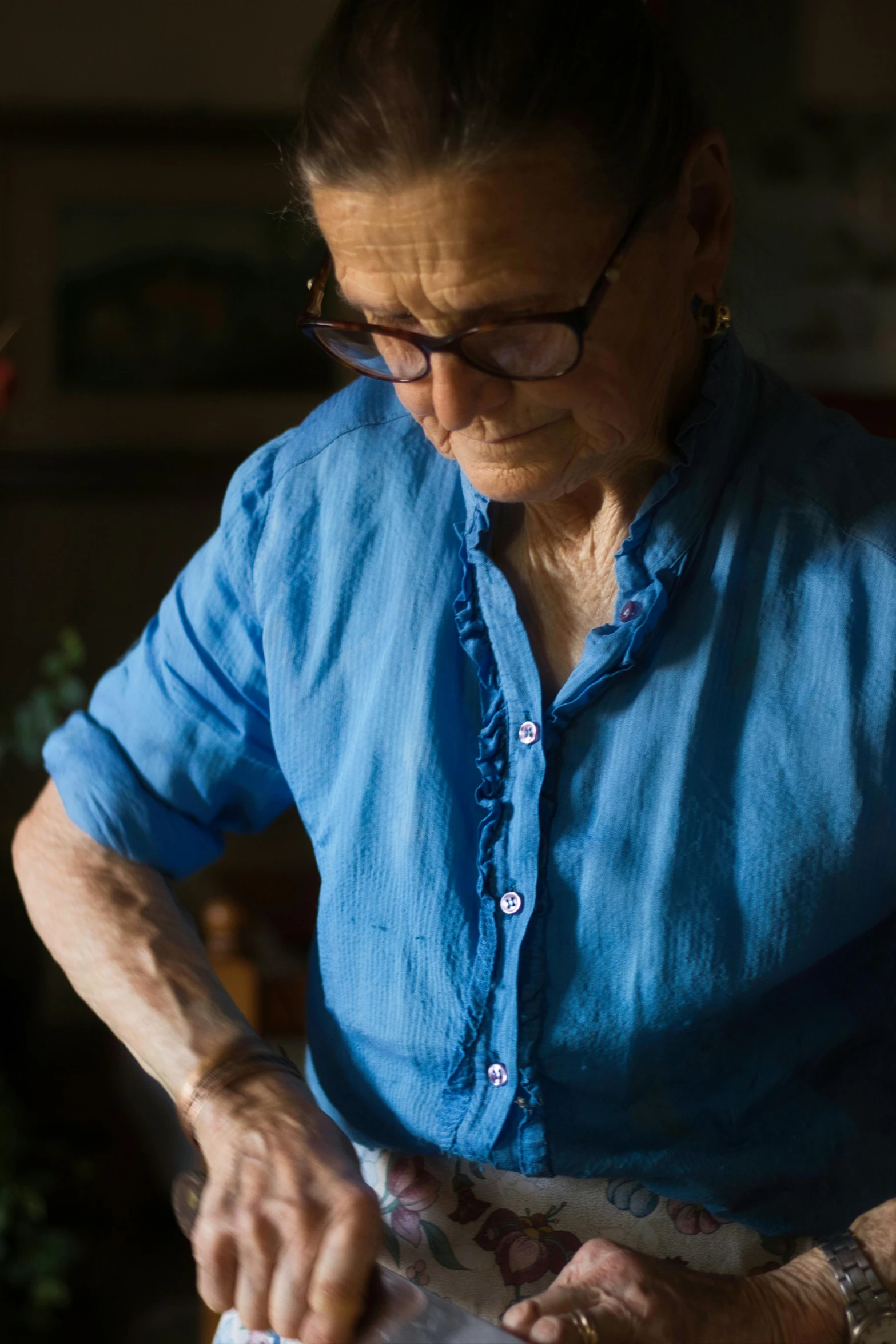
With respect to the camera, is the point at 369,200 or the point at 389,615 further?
the point at 389,615

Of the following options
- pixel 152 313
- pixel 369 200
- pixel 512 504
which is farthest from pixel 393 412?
pixel 152 313

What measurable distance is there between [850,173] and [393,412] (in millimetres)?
1922

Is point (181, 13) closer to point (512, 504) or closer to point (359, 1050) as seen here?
point (512, 504)

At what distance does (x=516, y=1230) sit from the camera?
36.4 inches

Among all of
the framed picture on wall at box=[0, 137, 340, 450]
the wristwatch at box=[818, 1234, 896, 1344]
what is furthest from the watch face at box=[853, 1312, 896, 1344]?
the framed picture on wall at box=[0, 137, 340, 450]

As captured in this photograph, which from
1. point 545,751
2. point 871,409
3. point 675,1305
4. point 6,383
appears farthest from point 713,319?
point 871,409

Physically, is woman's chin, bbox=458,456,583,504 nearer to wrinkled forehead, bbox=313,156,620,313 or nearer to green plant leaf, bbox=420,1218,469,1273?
wrinkled forehead, bbox=313,156,620,313

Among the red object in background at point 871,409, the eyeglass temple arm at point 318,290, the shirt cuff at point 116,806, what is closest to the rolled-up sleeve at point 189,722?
the shirt cuff at point 116,806

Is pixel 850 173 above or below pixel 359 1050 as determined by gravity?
above

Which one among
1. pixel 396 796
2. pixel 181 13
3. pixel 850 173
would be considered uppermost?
pixel 181 13

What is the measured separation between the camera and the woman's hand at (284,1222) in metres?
0.78

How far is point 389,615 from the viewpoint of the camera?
93 centimetres

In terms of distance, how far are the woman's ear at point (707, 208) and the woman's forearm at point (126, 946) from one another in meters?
0.63

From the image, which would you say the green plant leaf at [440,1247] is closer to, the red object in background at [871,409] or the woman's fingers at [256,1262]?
the woman's fingers at [256,1262]
